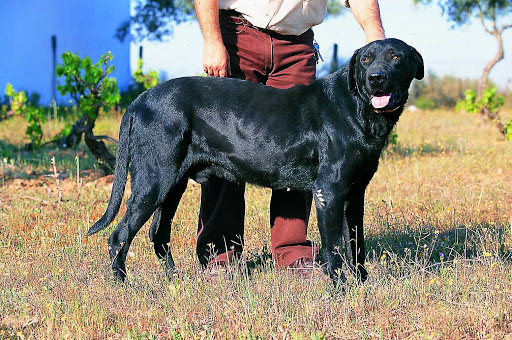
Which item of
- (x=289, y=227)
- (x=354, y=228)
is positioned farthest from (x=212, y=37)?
(x=354, y=228)

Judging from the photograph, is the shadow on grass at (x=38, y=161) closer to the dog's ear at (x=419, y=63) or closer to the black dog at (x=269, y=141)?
the black dog at (x=269, y=141)

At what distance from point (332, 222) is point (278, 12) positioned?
1.40m

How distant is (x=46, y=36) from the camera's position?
17141 millimetres

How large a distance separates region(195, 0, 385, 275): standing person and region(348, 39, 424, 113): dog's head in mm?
499

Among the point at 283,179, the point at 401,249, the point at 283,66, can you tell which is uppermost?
the point at 283,66

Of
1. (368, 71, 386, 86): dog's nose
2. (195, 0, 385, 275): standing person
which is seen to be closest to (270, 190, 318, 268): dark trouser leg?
(195, 0, 385, 275): standing person

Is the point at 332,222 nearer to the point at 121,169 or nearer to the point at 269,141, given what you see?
the point at 269,141

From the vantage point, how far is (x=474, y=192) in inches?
258

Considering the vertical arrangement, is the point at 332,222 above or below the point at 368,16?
below

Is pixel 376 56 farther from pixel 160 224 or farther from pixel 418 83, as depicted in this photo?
pixel 418 83

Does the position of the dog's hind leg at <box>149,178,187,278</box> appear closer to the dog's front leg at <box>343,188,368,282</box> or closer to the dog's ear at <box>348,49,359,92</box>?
the dog's front leg at <box>343,188,368,282</box>

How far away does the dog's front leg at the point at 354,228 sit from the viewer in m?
3.96

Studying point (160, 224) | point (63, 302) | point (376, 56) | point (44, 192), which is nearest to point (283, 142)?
point (376, 56)

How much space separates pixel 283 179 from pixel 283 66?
89cm
